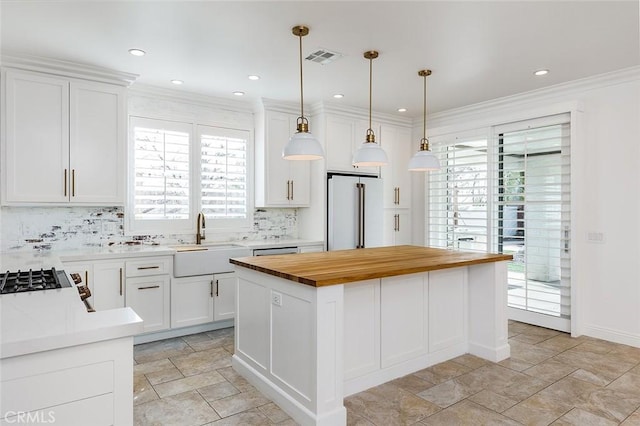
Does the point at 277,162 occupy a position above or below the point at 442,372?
above

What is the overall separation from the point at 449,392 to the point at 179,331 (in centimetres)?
269

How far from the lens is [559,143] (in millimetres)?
4285

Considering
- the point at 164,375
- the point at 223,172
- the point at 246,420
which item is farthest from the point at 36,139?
the point at 246,420

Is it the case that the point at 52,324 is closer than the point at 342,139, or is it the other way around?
the point at 52,324

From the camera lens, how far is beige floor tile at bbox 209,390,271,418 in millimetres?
2586

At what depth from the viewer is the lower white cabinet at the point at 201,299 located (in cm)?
404

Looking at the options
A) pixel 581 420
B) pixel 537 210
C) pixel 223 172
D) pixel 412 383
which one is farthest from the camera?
pixel 223 172

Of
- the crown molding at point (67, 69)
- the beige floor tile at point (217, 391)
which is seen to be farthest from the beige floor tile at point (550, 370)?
the crown molding at point (67, 69)

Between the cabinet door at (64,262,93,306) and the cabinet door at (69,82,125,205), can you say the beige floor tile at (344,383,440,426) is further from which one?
the cabinet door at (69,82,125,205)

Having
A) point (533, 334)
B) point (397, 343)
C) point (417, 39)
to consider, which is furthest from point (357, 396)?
point (417, 39)

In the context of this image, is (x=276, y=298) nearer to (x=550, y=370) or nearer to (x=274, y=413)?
(x=274, y=413)

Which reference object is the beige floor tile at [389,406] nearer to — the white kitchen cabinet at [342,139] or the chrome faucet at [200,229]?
the chrome faucet at [200,229]

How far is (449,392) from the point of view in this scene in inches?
112

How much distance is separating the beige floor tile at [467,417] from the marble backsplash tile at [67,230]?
326 cm
